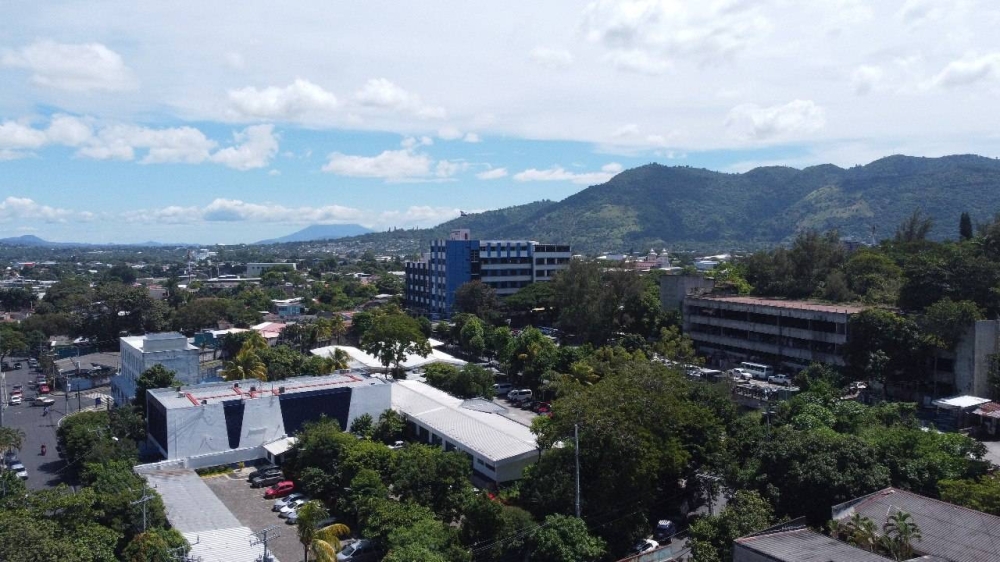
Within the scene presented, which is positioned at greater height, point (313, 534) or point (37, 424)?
point (313, 534)

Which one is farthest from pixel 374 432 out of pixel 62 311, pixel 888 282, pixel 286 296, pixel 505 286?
pixel 286 296

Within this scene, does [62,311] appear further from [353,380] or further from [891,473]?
[891,473]

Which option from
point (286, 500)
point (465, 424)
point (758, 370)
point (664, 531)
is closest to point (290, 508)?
point (286, 500)

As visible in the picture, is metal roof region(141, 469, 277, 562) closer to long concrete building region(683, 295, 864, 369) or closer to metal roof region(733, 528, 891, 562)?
metal roof region(733, 528, 891, 562)

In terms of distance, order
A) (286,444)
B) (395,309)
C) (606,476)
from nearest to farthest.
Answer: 1. (606,476)
2. (286,444)
3. (395,309)

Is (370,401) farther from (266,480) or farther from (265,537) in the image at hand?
(265,537)

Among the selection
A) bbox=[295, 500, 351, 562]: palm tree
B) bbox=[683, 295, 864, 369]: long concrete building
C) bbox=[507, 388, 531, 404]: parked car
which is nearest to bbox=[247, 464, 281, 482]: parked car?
bbox=[295, 500, 351, 562]: palm tree
